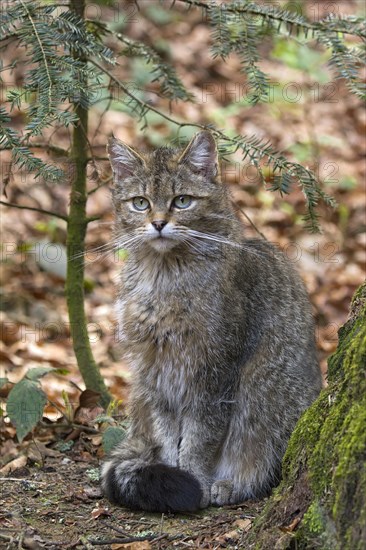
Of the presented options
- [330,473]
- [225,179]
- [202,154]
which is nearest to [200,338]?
[202,154]

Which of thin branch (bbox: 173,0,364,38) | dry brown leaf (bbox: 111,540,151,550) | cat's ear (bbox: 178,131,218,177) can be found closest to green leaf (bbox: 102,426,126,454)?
dry brown leaf (bbox: 111,540,151,550)

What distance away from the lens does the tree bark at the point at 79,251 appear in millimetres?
4895

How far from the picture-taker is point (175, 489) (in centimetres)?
374

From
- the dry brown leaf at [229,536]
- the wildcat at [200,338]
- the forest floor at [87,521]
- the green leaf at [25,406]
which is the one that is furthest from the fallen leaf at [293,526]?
the green leaf at [25,406]

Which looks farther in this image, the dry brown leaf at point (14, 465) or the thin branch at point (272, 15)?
the thin branch at point (272, 15)

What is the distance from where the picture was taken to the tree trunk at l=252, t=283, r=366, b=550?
2520mm

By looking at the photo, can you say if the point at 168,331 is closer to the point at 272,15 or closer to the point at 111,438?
the point at 111,438

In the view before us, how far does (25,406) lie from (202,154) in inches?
67.5

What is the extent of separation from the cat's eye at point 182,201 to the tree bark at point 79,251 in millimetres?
862

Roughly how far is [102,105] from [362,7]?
4.32m

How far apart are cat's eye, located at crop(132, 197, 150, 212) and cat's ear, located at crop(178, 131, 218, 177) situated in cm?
28

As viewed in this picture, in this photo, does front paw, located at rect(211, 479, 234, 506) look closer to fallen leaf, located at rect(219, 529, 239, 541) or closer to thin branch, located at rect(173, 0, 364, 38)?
fallen leaf, located at rect(219, 529, 239, 541)

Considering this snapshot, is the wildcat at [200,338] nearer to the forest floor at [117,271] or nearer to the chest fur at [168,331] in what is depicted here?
the chest fur at [168,331]

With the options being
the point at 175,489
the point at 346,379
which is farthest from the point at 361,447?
the point at 175,489
